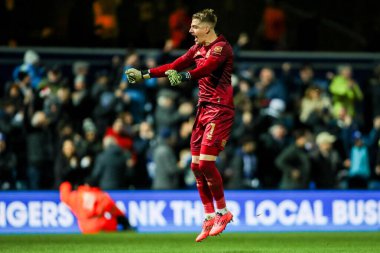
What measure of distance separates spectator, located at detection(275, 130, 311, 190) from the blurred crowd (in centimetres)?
2

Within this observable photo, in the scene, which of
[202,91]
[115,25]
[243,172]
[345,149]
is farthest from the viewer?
[115,25]

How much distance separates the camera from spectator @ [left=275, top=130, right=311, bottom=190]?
17969mm

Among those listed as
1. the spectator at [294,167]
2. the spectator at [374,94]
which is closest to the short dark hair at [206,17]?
the spectator at [294,167]

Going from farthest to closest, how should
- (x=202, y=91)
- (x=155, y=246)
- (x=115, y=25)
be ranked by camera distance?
(x=115, y=25) → (x=155, y=246) → (x=202, y=91)

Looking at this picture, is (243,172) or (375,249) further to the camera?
(243,172)

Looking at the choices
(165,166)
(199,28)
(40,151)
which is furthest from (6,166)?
(199,28)

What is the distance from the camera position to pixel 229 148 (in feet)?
61.1

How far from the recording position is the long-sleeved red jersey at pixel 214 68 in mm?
11977

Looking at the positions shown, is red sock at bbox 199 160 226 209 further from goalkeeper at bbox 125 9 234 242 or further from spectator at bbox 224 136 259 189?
spectator at bbox 224 136 259 189

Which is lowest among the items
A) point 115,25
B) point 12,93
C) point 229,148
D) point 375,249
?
point 375,249

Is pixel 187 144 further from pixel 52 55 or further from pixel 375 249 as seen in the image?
pixel 375 249

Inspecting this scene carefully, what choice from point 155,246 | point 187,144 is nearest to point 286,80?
point 187,144

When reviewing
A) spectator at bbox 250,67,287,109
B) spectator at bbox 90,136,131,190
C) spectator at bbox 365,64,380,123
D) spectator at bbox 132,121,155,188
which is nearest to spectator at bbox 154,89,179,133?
spectator at bbox 132,121,155,188

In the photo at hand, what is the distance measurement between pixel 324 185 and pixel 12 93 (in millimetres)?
5599
